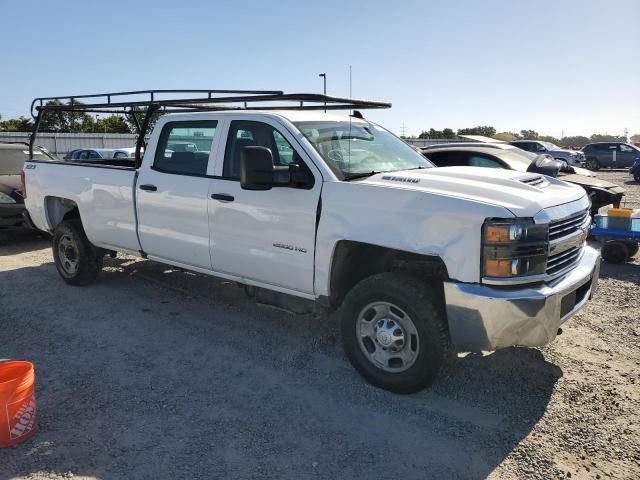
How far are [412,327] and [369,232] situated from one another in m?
0.73

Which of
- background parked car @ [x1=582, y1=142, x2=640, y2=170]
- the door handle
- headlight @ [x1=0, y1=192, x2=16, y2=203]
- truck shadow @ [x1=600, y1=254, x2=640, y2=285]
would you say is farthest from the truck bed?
background parked car @ [x1=582, y1=142, x2=640, y2=170]

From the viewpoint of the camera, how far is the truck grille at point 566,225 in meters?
3.58

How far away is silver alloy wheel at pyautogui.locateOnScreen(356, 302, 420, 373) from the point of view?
12.5 feet

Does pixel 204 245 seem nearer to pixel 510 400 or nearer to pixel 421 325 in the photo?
pixel 421 325

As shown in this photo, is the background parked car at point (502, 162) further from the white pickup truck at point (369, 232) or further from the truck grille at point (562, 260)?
the truck grille at point (562, 260)

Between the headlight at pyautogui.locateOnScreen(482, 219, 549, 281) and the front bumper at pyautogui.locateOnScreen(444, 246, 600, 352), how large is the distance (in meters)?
0.12

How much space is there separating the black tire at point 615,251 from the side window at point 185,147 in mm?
5908

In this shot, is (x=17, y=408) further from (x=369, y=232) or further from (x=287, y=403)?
(x=369, y=232)

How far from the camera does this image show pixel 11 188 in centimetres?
909

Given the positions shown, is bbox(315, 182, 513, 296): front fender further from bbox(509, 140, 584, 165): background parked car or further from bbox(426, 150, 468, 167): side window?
bbox(509, 140, 584, 165): background parked car

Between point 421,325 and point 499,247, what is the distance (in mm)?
755

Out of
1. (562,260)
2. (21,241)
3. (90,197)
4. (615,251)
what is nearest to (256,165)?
(562,260)

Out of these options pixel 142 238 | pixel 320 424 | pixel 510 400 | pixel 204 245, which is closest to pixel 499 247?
pixel 510 400

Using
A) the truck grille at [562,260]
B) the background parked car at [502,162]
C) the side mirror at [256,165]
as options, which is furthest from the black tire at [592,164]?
the side mirror at [256,165]
